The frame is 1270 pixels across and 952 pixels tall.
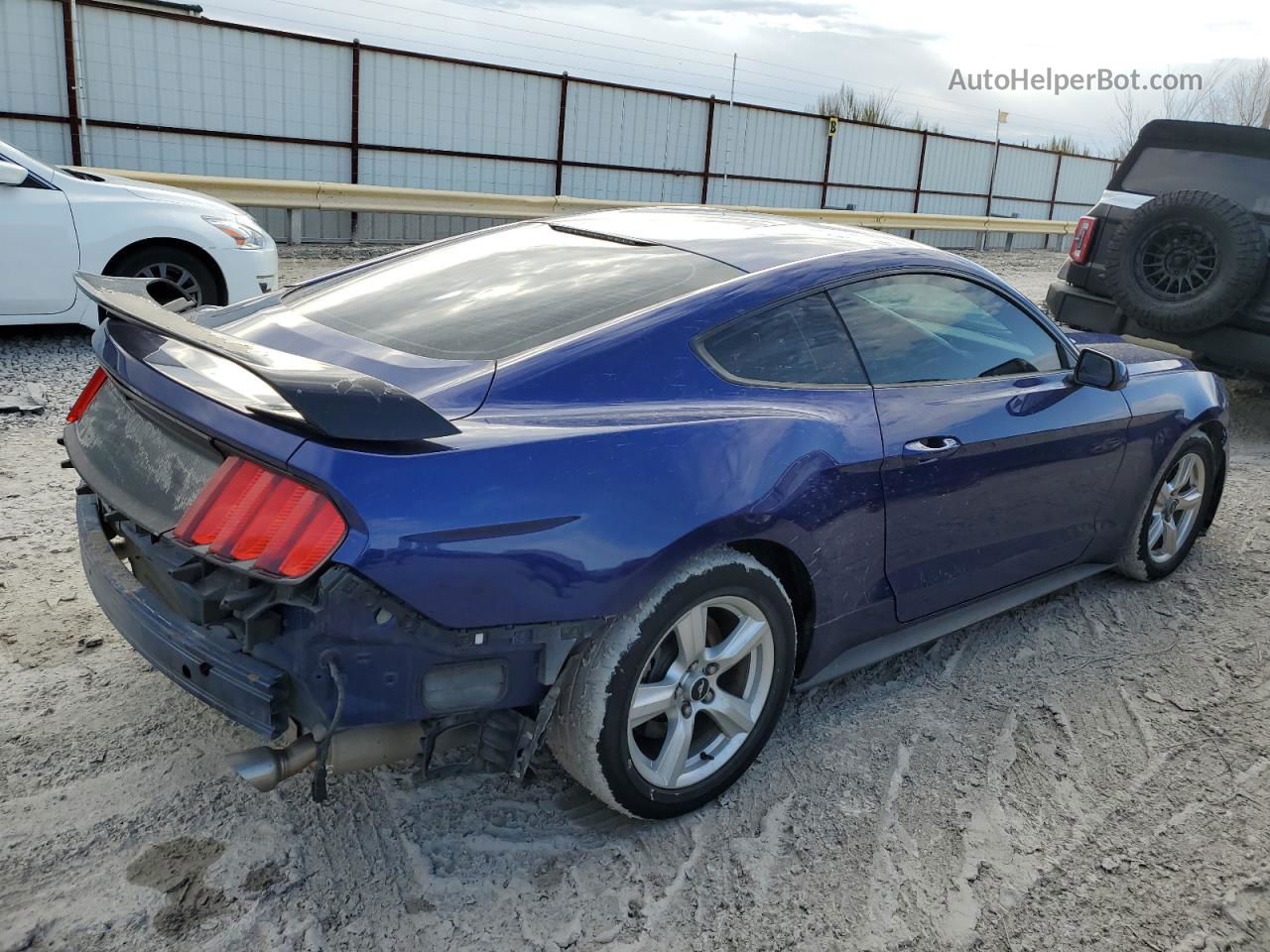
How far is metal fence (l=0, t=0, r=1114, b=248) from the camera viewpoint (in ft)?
42.6

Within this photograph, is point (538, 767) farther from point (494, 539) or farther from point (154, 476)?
point (154, 476)

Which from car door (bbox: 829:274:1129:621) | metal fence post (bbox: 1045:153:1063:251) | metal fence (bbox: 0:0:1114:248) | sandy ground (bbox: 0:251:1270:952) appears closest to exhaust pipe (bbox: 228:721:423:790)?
sandy ground (bbox: 0:251:1270:952)

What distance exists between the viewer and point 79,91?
42.6 feet

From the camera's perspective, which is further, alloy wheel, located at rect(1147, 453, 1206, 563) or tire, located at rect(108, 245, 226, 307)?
tire, located at rect(108, 245, 226, 307)

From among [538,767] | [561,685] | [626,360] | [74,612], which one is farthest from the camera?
[74,612]

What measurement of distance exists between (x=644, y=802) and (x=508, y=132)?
15356 mm

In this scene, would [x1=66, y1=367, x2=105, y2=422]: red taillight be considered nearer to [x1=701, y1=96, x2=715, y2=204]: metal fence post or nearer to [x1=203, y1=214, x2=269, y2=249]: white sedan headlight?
[x1=203, y1=214, x2=269, y2=249]: white sedan headlight

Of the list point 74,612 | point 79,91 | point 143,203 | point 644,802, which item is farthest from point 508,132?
point 644,802

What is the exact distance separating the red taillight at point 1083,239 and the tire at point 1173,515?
11.0 feet

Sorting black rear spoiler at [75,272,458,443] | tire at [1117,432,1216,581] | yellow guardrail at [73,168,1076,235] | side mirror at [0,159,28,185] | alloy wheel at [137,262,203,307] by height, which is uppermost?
side mirror at [0,159,28,185]

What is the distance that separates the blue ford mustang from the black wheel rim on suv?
11.3ft

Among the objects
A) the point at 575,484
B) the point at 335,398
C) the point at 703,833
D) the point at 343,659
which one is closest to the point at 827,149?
the point at 703,833

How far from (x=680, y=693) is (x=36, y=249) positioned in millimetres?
5558

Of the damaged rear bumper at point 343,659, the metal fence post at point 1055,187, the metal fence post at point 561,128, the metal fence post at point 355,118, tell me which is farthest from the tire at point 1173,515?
the metal fence post at point 1055,187
